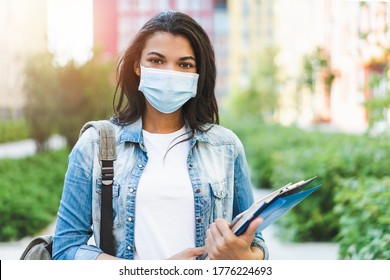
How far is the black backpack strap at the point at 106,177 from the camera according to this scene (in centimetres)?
164

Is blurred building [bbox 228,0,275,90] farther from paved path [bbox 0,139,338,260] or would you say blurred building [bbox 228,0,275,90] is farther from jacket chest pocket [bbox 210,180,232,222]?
jacket chest pocket [bbox 210,180,232,222]

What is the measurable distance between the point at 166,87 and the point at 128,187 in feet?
0.96

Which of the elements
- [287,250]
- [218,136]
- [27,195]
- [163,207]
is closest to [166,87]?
[218,136]

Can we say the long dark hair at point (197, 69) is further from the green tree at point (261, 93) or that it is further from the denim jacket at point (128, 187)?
the green tree at point (261, 93)

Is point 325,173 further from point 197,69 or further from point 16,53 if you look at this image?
point 16,53

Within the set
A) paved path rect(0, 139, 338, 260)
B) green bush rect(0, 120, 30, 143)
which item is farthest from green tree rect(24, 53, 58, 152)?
paved path rect(0, 139, 338, 260)

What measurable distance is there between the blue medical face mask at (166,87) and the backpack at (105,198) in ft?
0.48

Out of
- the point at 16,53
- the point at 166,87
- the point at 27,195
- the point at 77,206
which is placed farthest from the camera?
the point at 16,53

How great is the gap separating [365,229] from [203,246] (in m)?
1.67

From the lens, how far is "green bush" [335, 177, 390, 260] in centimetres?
272

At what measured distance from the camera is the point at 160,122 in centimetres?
178

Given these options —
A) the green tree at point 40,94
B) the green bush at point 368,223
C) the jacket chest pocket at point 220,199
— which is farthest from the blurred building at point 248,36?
the jacket chest pocket at point 220,199

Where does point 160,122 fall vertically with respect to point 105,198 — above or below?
above

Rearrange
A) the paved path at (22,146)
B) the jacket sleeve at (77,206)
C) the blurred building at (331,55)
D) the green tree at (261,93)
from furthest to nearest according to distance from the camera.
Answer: the green tree at (261,93)
the paved path at (22,146)
the blurred building at (331,55)
the jacket sleeve at (77,206)
